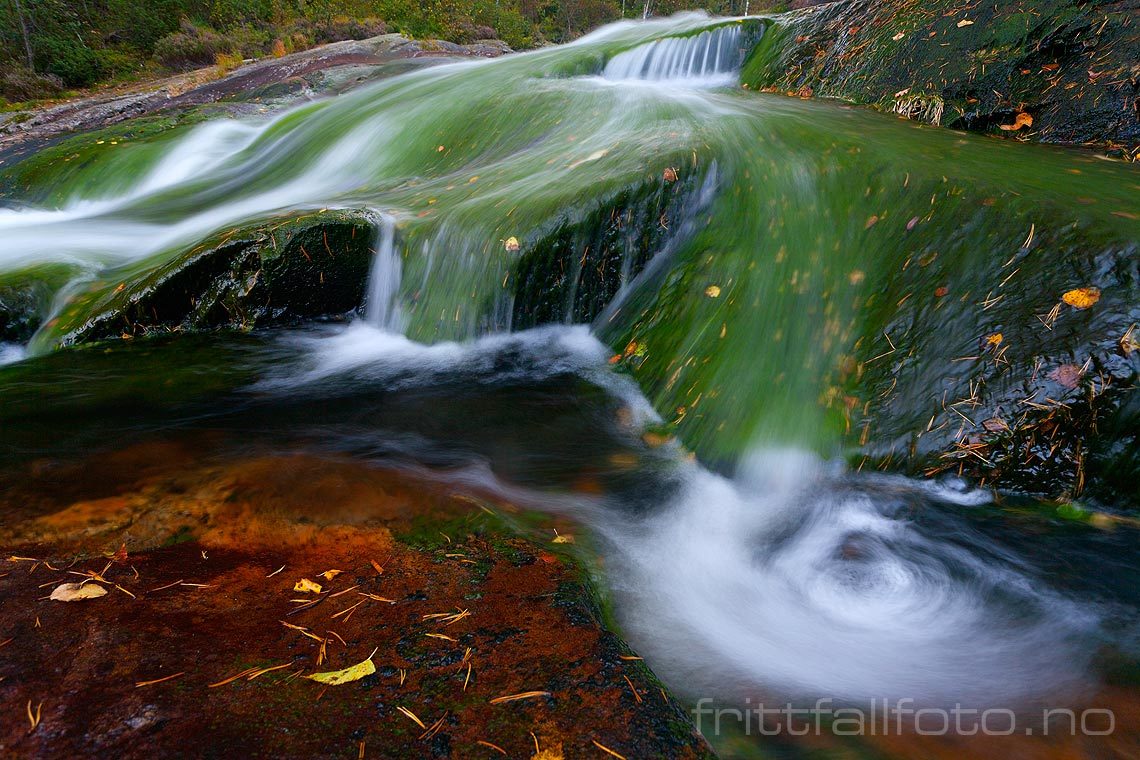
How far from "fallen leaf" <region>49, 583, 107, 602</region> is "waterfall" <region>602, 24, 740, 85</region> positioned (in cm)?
951

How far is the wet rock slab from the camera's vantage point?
1.46 metres

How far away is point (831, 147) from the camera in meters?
4.82

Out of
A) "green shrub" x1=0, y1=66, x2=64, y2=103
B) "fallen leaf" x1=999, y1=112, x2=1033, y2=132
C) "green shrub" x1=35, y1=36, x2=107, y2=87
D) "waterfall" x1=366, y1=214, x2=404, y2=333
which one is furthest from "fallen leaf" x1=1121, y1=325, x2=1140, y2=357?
"green shrub" x1=35, y1=36, x2=107, y2=87

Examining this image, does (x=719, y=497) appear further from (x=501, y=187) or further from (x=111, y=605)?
(x=501, y=187)

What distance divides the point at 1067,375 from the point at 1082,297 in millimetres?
427

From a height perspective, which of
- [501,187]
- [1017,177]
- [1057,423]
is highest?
[1017,177]

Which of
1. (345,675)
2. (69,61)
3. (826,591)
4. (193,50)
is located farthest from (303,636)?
(69,61)

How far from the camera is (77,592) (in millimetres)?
1938

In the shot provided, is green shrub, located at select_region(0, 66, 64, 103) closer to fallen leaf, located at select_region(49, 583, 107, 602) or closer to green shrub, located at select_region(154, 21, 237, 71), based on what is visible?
green shrub, located at select_region(154, 21, 237, 71)

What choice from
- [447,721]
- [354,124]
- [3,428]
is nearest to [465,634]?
[447,721]

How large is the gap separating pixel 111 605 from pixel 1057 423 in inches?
147

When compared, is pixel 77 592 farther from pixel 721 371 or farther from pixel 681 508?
pixel 721 371

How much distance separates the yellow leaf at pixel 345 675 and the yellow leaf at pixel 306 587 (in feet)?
1.43

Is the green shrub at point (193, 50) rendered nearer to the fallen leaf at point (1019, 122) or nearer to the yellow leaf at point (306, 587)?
the fallen leaf at point (1019, 122)
